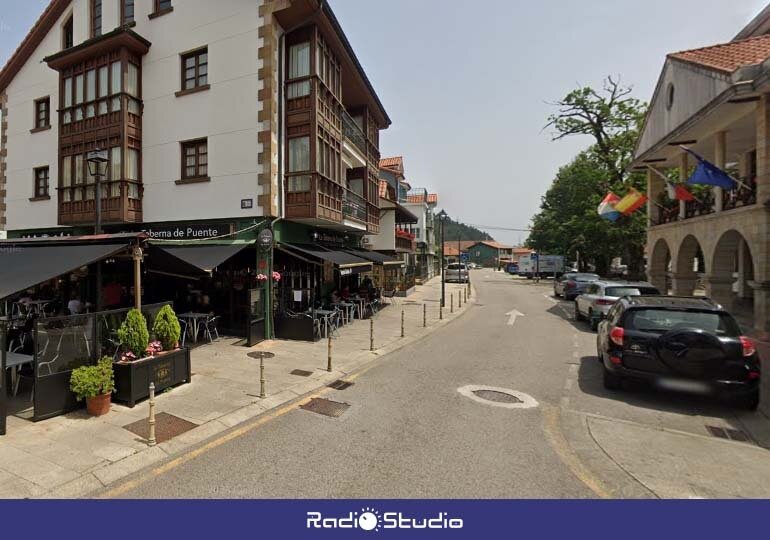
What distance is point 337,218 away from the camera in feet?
48.0

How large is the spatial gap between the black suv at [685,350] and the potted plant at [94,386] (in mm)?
8507

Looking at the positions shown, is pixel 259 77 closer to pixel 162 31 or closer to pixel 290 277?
pixel 162 31

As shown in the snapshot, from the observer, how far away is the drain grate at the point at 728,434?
5.34m

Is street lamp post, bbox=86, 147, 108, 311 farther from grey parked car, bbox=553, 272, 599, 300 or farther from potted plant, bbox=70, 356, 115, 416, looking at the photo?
grey parked car, bbox=553, 272, 599, 300

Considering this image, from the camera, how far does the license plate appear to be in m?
6.05

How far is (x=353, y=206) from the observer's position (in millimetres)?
17141

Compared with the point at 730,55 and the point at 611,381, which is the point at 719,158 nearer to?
the point at 730,55

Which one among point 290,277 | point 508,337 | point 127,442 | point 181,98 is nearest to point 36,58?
point 181,98

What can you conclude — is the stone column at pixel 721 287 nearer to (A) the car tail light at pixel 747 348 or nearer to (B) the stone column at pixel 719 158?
(B) the stone column at pixel 719 158

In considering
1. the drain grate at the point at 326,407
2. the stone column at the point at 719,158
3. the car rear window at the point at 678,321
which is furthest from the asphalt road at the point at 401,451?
the stone column at the point at 719,158

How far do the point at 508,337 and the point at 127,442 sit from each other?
11.1 m

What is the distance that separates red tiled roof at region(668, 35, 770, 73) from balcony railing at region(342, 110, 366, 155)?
13303mm

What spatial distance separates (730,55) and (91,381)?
70.5 feet

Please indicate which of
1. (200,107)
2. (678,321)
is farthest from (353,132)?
(678,321)
